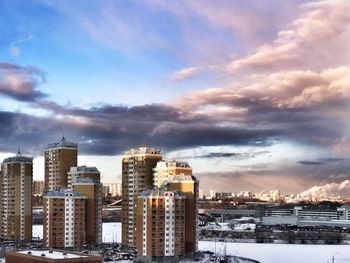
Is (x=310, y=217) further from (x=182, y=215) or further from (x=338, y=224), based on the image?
(x=182, y=215)

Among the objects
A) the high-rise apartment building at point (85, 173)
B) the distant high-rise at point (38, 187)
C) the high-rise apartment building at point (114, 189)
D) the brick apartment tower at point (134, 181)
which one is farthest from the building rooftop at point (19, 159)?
the high-rise apartment building at point (114, 189)

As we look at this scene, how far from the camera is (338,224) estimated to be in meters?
44.2

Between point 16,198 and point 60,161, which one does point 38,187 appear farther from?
point 60,161

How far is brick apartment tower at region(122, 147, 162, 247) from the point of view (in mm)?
24281

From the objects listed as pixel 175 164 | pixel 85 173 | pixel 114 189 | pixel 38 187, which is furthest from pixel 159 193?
pixel 114 189

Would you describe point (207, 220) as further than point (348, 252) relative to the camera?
Yes

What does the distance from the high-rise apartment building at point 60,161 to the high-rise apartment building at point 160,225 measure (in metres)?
8.35

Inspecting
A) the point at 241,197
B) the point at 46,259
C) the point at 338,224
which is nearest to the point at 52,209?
the point at 46,259

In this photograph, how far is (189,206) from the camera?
22.0 metres

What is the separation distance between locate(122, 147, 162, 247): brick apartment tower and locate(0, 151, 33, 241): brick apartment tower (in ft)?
18.4

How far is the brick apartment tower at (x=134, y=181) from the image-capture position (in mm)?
24281

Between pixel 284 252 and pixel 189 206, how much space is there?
5.99 metres

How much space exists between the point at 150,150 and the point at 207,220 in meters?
28.3

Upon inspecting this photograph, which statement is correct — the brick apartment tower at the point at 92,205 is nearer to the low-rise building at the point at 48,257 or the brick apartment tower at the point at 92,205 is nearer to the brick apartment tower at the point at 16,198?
the brick apartment tower at the point at 16,198
